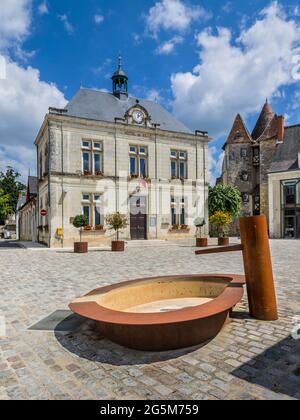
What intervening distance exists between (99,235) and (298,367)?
17.0 meters

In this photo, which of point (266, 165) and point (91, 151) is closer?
point (91, 151)

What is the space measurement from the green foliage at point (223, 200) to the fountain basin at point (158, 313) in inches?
716

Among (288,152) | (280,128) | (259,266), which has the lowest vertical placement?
(259,266)

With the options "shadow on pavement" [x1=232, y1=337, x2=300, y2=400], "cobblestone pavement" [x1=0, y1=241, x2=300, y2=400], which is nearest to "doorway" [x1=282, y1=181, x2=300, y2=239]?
"cobblestone pavement" [x1=0, y1=241, x2=300, y2=400]

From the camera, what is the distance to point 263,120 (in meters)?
34.4

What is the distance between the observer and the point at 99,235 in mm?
18891

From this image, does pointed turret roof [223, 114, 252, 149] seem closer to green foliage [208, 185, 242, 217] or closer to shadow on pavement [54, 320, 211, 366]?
green foliage [208, 185, 242, 217]

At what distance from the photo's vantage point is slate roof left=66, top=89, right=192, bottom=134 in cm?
1956

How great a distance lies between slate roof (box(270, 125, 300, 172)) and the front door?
16186mm

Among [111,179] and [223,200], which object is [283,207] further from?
[111,179]

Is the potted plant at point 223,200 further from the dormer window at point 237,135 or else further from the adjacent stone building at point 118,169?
the dormer window at point 237,135

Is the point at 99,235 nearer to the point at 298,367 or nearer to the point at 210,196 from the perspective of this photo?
the point at 210,196

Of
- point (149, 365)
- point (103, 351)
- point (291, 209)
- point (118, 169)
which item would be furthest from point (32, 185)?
point (149, 365)

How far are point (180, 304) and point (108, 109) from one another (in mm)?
19171
